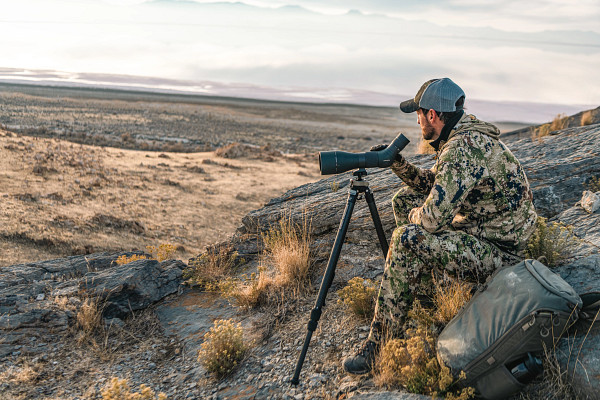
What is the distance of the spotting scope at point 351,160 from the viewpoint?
3178 millimetres

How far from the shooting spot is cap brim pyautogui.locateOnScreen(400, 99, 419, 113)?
3401mm

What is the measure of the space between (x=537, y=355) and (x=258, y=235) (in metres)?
4.16

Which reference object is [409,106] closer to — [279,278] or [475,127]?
[475,127]

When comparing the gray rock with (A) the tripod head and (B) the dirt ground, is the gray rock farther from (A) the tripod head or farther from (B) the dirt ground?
(B) the dirt ground

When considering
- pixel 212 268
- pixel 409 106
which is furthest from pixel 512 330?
pixel 212 268

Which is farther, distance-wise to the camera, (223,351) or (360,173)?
(223,351)

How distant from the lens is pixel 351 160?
3.21 meters

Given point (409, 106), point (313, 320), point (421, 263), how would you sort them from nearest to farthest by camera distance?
point (421, 263)
point (313, 320)
point (409, 106)

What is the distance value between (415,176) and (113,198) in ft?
35.6

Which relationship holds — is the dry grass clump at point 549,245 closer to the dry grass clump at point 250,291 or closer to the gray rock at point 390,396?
the gray rock at point 390,396

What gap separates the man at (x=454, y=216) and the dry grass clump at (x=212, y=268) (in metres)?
2.67

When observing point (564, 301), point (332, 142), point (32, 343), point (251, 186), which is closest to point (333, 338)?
point (564, 301)

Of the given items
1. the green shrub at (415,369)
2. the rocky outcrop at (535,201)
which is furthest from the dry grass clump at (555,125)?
the green shrub at (415,369)

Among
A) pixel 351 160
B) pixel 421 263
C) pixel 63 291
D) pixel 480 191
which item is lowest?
pixel 63 291
